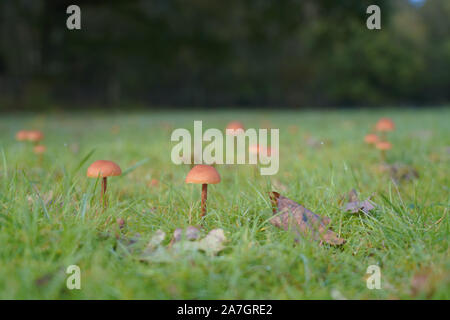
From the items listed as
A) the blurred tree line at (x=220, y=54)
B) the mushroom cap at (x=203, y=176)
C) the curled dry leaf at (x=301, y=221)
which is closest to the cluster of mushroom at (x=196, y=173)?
the mushroom cap at (x=203, y=176)

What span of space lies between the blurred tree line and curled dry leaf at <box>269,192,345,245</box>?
12.6 meters

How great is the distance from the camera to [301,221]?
1.62 m

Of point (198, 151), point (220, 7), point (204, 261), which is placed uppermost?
point (220, 7)

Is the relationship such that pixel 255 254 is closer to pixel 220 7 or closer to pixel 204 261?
pixel 204 261

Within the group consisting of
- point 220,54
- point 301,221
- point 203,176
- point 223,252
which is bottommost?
point 223,252

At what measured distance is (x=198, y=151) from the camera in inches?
138

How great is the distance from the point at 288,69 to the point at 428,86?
55.2ft

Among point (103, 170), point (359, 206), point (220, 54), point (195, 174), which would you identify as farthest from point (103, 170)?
point (220, 54)

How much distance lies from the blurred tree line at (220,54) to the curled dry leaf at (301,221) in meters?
12.6

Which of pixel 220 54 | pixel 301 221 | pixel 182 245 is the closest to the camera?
pixel 182 245

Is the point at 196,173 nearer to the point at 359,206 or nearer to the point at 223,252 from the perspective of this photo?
the point at 223,252

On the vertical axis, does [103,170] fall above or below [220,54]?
below

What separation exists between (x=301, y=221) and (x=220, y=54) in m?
22.1
